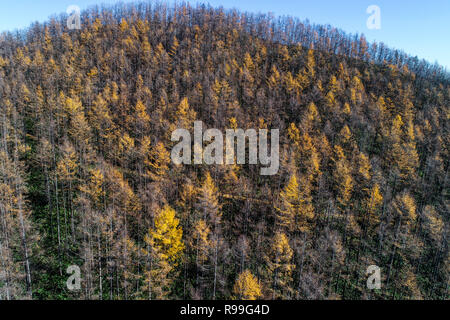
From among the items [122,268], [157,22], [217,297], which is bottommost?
[217,297]

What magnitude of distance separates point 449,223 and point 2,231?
59.6 meters

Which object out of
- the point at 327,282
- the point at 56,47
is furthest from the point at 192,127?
the point at 56,47

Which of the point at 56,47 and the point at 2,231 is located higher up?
the point at 56,47

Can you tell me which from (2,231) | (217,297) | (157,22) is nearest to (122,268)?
(217,297)

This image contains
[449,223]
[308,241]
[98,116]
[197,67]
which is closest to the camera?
[308,241]

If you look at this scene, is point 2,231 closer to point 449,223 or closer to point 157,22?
point 449,223

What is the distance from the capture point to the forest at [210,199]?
1139 inches

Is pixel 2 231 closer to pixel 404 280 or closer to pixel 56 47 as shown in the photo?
pixel 404 280

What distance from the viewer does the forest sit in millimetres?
28922

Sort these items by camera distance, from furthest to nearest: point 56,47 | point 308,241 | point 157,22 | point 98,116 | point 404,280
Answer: point 157,22, point 56,47, point 98,116, point 308,241, point 404,280

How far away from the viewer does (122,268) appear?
28.2 meters

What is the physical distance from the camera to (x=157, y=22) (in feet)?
466

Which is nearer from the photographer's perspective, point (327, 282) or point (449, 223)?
point (327, 282)

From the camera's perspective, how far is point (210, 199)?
112ft
